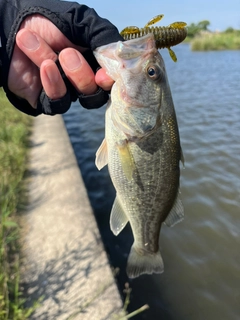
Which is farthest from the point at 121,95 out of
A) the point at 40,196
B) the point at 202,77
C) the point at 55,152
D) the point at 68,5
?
the point at 202,77

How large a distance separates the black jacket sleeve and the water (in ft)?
10.00

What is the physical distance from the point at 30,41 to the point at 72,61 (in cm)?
30

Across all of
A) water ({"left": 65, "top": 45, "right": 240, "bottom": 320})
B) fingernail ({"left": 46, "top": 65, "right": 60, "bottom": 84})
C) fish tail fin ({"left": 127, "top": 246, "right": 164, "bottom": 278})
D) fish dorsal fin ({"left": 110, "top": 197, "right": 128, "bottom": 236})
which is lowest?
water ({"left": 65, "top": 45, "right": 240, "bottom": 320})

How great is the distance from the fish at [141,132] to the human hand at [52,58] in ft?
0.40

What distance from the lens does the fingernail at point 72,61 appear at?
2004 mm

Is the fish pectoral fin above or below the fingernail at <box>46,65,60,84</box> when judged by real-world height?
below

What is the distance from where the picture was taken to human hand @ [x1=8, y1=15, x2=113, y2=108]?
201 centimetres

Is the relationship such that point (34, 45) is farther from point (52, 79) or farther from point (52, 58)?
point (52, 79)

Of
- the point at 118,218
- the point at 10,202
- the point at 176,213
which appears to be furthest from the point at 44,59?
the point at 10,202

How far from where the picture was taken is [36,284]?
11.2 ft

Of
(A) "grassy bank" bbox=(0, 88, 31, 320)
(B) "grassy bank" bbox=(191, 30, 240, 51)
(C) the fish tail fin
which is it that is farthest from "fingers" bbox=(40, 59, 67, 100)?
(B) "grassy bank" bbox=(191, 30, 240, 51)

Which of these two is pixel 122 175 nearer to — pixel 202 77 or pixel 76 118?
pixel 76 118

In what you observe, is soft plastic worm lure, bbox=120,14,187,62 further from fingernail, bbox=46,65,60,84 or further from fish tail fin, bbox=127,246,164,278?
fish tail fin, bbox=127,246,164,278

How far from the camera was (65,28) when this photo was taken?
2088 mm
